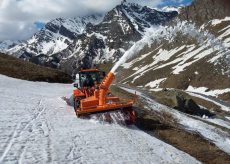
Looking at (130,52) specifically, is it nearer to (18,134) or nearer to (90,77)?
(90,77)

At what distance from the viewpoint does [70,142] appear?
19.1m

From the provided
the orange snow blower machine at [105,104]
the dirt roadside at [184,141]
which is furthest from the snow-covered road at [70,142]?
the dirt roadside at [184,141]

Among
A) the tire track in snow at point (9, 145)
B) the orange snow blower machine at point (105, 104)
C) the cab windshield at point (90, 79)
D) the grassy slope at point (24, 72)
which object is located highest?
the grassy slope at point (24, 72)

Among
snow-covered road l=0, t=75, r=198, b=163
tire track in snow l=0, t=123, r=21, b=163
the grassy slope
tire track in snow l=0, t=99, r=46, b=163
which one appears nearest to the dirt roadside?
snow-covered road l=0, t=75, r=198, b=163

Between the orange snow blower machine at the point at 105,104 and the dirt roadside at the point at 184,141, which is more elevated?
the orange snow blower machine at the point at 105,104

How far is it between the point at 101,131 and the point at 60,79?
4772 centimetres

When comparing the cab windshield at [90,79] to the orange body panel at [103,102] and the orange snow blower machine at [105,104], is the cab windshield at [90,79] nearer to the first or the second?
the orange snow blower machine at [105,104]

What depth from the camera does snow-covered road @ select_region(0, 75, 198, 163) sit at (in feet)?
52.9

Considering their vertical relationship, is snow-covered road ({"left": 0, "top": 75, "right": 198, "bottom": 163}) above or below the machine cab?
below

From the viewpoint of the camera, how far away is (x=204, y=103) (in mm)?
75938

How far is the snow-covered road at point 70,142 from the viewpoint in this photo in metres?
16.1

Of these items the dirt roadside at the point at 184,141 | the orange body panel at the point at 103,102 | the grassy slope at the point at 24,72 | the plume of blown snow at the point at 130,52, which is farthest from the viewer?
the grassy slope at the point at 24,72

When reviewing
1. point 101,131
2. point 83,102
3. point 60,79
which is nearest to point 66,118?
point 83,102

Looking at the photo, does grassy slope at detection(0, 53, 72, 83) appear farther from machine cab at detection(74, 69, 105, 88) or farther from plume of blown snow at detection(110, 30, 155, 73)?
plume of blown snow at detection(110, 30, 155, 73)
